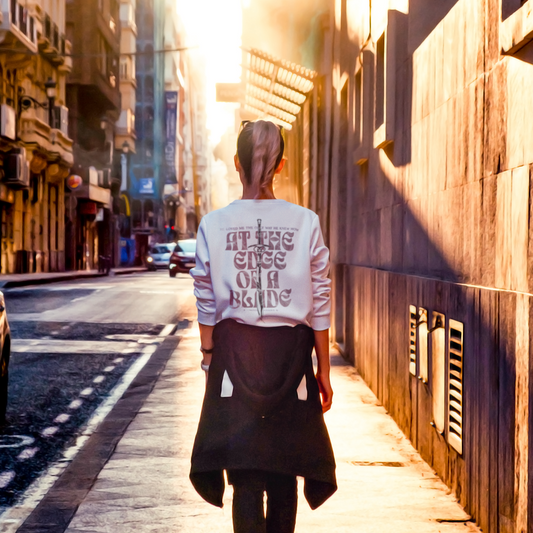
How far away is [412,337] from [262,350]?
2948 millimetres

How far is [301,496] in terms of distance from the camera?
4883 mm

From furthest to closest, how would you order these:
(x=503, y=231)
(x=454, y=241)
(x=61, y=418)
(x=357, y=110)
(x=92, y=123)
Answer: (x=92, y=123), (x=357, y=110), (x=61, y=418), (x=454, y=241), (x=503, y=231)

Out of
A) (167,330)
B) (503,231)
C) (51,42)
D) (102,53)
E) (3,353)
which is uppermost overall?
(102,53)

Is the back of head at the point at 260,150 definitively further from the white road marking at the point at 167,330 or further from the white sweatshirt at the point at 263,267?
the white road marking at the point at 167,330

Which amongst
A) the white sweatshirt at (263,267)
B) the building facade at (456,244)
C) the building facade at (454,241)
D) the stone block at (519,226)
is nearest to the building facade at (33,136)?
the building facade at (454,241)

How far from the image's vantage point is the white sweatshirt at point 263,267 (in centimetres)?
302

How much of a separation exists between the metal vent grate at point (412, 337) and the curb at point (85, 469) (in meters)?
2.05

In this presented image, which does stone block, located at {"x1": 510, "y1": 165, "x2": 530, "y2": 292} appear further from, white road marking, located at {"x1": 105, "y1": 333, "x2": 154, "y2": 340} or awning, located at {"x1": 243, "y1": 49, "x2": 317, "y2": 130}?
awning, located at {"x1": 243, "y1": 49, "x2": 317, "y2": 130}

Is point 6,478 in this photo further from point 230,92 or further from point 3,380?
point 230,92

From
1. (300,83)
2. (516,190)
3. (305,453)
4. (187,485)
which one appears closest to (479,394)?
(516,190)

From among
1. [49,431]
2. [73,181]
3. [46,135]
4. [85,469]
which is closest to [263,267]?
[85,469]

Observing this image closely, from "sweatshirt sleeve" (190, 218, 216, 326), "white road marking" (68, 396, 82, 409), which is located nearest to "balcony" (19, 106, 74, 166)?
"white road marking" (68, 396, 82, 409)

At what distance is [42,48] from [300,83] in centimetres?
2956

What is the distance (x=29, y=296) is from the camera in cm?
2172
